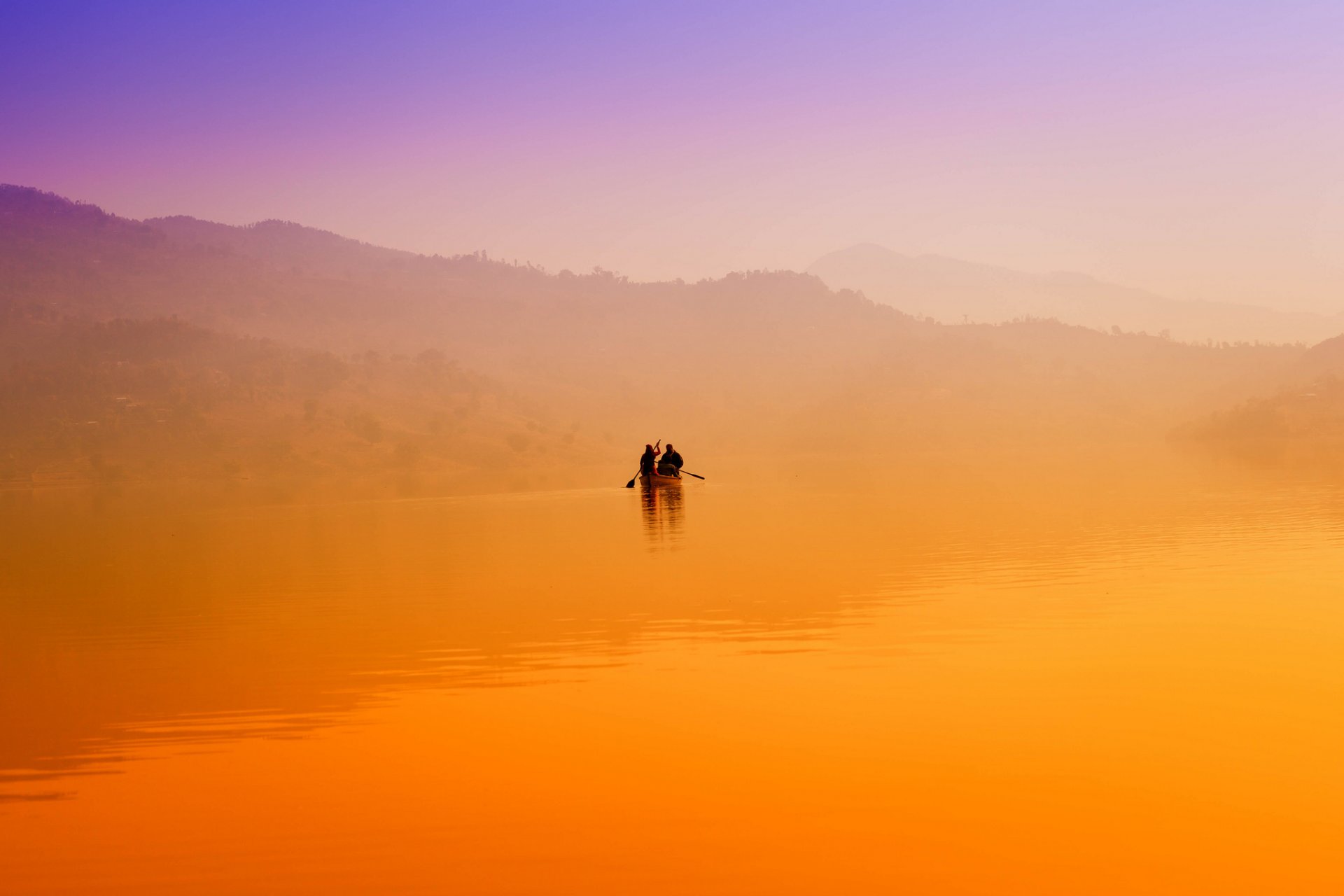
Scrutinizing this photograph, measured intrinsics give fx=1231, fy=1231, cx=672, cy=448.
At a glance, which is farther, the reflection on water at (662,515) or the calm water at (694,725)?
the reflection on water at (662,515)

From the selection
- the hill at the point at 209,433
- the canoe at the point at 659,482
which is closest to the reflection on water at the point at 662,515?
the canoe at the point at 659,482

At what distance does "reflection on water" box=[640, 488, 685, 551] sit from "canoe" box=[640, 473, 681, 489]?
20 cm

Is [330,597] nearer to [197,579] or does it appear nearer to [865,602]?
[197,579]

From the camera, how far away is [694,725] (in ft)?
46.9

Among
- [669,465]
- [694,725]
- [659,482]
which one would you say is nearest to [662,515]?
[659,482]

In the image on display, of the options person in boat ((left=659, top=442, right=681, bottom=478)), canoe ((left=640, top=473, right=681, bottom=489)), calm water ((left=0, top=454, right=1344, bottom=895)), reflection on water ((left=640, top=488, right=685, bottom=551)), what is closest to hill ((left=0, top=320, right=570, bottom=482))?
person in boat ((left=659, top=442, right=681, bottom=478))

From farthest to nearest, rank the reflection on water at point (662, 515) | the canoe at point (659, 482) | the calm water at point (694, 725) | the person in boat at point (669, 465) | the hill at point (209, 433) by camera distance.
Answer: the hill at point (209, 433)
the person in boat at point (669, 465)
the canoe at point (659, 482)
the reflection on water at point (662, 515)
the calm water at point (694, 725)

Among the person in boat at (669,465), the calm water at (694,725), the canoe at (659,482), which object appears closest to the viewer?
the calm water at (694,725)

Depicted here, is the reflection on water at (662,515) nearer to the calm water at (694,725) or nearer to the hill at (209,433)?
the calm water at (694,725)

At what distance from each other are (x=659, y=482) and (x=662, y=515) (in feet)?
49.8

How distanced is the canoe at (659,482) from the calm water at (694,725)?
104 feet

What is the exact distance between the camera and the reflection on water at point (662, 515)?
38.4 meters

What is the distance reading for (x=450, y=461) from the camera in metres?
170

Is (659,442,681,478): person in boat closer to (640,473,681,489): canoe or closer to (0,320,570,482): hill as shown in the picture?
(640,473,681,489): canoe
